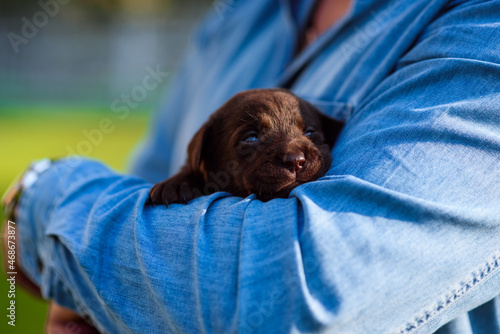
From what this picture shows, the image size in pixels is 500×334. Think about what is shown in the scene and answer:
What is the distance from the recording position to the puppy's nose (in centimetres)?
192

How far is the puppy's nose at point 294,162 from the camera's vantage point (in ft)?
6.31

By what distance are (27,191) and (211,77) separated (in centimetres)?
137

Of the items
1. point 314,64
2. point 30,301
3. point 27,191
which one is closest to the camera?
point 27,191

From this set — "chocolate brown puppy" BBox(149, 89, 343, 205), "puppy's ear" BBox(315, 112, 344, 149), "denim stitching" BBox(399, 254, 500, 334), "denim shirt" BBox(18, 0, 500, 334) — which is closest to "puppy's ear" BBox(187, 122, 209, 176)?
"chocolate brown puppy" BBox(149, 89, 343, 205)

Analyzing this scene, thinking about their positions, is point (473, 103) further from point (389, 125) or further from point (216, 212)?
point (216, 212)

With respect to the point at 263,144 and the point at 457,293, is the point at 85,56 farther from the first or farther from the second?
the point at 457,293

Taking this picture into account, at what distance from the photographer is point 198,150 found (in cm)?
236

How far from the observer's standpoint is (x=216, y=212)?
1575 millimetres

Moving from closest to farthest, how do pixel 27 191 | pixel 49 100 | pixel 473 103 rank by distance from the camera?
pixel 473 103
pixel 27 191
pixel 49 100

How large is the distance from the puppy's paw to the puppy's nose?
424 millimetres

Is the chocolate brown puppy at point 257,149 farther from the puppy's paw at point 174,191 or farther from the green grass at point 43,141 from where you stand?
the green grass at point 43,141

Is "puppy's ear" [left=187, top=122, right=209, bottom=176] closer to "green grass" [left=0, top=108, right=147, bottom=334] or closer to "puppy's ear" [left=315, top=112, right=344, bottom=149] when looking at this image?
"puppy's ear" [left=315, top=112, right=344, bottom=149]

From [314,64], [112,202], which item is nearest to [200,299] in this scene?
[112,202]

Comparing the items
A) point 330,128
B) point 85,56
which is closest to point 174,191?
point 330,128
